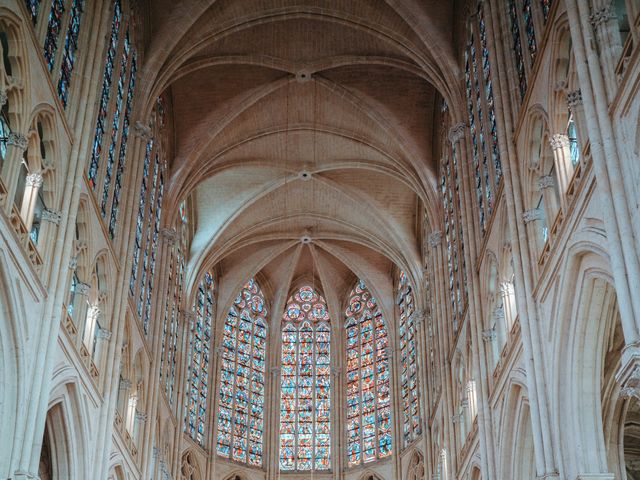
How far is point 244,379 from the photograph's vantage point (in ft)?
141

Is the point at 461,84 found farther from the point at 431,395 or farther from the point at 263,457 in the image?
the point at 263,457

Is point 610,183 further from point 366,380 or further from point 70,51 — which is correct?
point 366,380

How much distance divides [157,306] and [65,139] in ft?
37.6

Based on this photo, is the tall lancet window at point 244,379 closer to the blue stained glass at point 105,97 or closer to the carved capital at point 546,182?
the blue stained glass at point 105,97

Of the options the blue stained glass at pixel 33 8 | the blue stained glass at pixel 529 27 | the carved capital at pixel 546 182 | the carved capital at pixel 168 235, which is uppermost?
the carved capital at pixel 168 235

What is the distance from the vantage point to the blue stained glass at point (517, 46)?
22.0 meters

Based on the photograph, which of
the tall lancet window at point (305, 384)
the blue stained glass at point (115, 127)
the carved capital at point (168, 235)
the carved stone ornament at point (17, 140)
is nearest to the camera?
the carved stone ornament at point (17, 140)

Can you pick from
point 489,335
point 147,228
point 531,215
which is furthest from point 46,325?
point 147,228

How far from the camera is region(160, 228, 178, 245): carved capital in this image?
108 feet

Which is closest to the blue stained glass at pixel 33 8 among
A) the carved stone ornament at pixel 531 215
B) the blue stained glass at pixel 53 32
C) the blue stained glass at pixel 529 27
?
the blue stained glass at pixel 53 32

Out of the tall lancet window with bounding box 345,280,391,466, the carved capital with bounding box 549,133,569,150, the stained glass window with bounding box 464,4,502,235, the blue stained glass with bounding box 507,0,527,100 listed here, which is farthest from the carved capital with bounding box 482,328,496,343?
the tall lancet window with bounding box 345,280,391,466

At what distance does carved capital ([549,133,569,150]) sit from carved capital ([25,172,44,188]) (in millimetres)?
10006

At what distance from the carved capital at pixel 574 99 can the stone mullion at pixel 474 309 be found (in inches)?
248

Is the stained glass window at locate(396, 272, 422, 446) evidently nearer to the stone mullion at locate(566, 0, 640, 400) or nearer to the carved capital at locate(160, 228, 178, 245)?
the carved capital at locate(160, 228, 178, 245)
